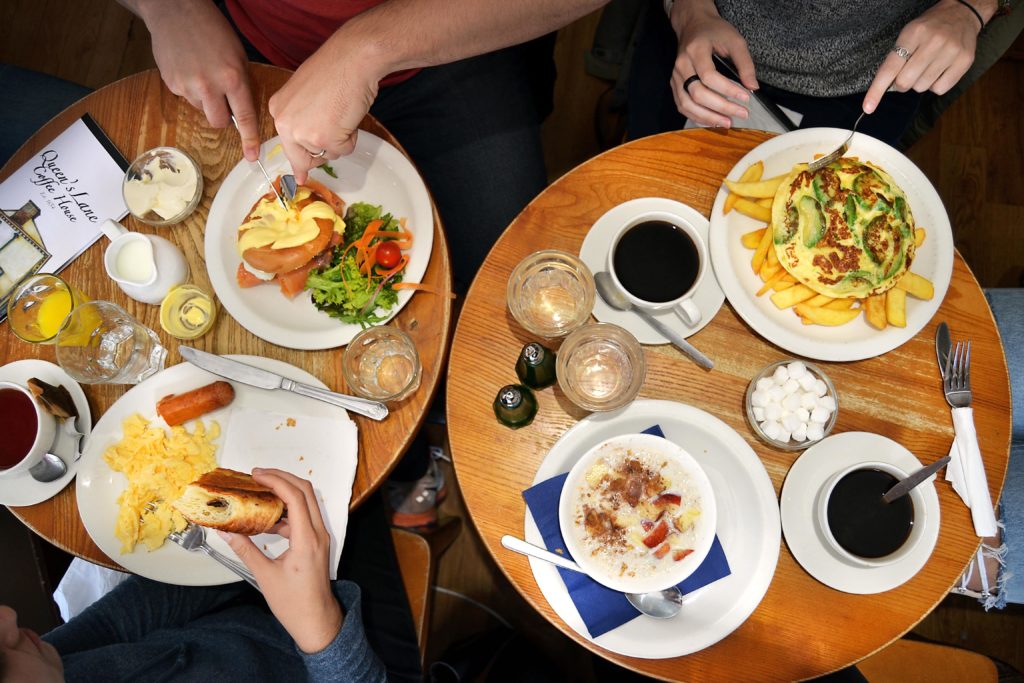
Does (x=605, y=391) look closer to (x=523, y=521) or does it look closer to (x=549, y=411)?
(x=549, y=411)

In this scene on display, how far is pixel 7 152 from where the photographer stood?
6.59 feet

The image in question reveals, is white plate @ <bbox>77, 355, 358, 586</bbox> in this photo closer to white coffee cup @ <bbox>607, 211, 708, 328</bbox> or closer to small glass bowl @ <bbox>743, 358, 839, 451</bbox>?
white coffee cup @ <bbox>607, 211, 708, 328</bbox>

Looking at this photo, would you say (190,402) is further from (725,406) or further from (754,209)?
(754,209)

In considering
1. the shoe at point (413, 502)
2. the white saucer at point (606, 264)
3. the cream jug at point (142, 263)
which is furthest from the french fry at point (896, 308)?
the shoe at point (413, 502)

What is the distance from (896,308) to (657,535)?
696mm

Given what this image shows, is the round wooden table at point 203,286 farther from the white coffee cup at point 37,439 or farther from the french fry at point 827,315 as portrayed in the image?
the french fry at point 827,315

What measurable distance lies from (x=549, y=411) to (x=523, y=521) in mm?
244

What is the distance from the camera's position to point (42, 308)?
1472mm

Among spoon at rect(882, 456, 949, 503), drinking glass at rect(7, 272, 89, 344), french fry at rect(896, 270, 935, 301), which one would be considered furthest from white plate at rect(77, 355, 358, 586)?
french fry at rect(896, 270, 935, 301)

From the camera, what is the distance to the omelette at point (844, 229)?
1.31 meters

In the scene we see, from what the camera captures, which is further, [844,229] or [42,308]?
[42,308]

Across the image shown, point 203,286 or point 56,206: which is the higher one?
point 56,206

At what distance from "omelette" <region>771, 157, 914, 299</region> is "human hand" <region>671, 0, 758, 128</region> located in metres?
0.27

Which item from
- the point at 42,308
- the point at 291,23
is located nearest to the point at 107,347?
the point at 42,308
